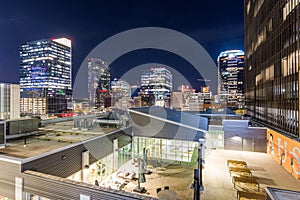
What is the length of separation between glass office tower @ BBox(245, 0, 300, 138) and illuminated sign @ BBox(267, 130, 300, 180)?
66 cm

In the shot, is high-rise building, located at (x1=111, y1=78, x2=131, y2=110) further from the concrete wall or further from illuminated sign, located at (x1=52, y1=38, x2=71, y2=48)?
the concrete wall

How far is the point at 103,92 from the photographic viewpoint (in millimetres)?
85500

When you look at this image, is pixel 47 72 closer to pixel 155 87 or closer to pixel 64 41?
pixel 64 41

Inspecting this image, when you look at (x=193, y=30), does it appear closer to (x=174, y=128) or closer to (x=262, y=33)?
(x=262, y=33)

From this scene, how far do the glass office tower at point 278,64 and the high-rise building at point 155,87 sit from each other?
1580 inches

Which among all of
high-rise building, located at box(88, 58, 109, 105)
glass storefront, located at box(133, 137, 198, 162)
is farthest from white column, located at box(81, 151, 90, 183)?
high-rise building, located at box(88, 58, 109, 105)

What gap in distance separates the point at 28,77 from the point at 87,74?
3013 cm

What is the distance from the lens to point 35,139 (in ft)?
37.4

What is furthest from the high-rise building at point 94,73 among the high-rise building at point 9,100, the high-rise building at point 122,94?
the high-rise building at point 9,100

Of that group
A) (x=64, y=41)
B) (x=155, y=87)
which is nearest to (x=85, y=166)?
(x=155, y=87)

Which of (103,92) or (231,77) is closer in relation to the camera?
(103,92)

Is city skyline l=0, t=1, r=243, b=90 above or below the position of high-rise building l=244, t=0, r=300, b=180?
above

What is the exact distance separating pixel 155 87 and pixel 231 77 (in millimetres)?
53560

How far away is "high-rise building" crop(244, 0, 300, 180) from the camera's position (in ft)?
38.5
